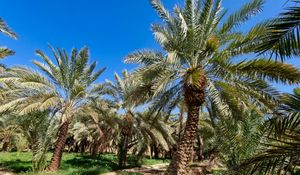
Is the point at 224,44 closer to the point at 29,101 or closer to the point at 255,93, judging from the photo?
the point at 255,93

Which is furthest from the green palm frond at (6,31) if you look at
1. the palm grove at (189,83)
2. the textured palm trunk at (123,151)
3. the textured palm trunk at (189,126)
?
the textured palm trunk at (123,151)

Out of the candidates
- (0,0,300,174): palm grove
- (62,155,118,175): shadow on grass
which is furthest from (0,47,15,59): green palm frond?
(62,155,118,175): shadow on grass

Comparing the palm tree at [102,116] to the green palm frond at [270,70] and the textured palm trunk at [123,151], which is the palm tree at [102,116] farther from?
the green palm frond at [270,70]

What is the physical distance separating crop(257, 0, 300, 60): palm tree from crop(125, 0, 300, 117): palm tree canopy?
7.05m

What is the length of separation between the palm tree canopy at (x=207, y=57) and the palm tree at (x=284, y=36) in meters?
7.05

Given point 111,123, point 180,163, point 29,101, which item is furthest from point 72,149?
point 180,163

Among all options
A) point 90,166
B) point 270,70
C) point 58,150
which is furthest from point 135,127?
point 270,70

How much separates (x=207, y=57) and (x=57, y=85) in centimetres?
1042

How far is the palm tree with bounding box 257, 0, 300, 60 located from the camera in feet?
16.1

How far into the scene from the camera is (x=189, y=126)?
14188 millimetres

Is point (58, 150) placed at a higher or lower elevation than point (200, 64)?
lower

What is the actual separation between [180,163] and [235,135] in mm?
2637

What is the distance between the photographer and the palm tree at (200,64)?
1306 centimetres

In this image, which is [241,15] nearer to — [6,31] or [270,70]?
[270,70]
